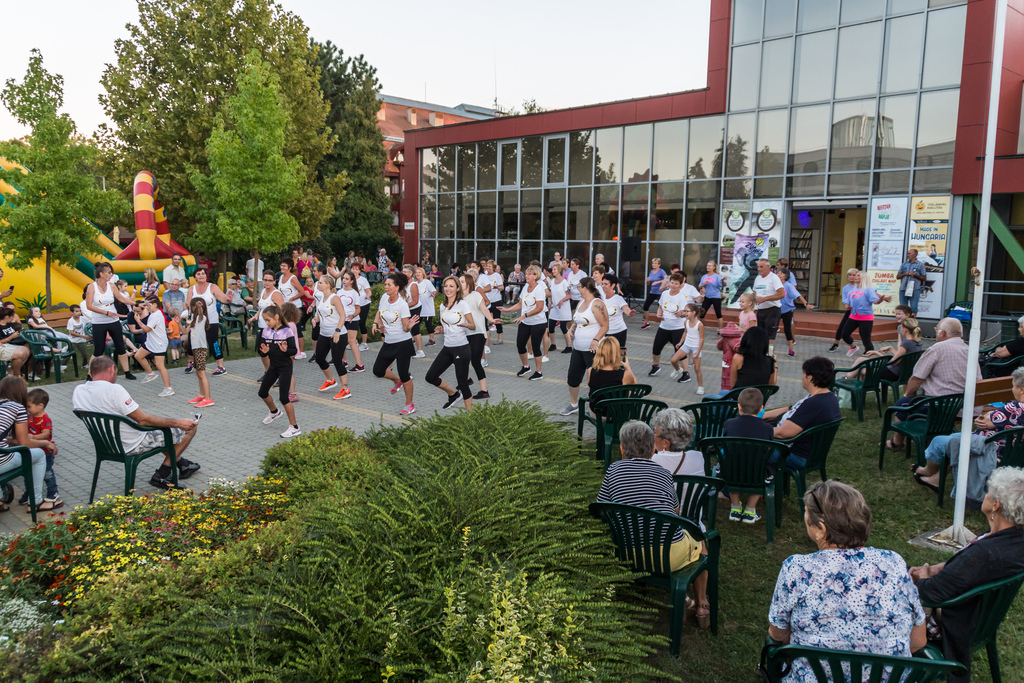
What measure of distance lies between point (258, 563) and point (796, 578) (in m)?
2.81

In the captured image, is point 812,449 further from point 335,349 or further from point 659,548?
point 335,349

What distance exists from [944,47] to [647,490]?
56.9 feet

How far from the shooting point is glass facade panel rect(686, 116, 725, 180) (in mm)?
20188

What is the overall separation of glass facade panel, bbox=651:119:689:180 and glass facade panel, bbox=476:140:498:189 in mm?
6885

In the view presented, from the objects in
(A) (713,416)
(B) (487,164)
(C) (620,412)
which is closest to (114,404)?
(C) (620,412)

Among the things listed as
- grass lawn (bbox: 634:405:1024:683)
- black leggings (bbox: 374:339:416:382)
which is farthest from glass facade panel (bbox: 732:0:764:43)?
black leggings (bbox: 374:339:416:382)

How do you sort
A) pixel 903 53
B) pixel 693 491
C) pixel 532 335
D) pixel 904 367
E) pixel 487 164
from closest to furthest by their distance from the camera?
pixel 693 491 < pixel 904 367 < pixel 532 335 < pixel 903 53 < pixel 487 164

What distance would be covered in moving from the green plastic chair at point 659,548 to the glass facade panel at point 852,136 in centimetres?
1672

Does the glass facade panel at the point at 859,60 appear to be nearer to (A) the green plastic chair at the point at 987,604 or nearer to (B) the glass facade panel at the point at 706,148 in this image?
(B) the glass facade panel at the point at 706,148

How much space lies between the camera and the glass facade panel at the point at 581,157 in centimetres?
Result: 2322

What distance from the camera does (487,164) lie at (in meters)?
26.5

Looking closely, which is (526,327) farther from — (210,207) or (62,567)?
(210,207)

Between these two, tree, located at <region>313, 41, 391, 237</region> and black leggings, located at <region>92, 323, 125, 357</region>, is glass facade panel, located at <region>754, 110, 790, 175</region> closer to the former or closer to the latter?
black leggings, located at <region>92, 323, 125, 357</region>

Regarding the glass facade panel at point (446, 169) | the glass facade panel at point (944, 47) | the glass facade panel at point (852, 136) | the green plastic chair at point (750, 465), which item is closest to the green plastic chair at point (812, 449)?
the green plastic chair at point (750, 465)
